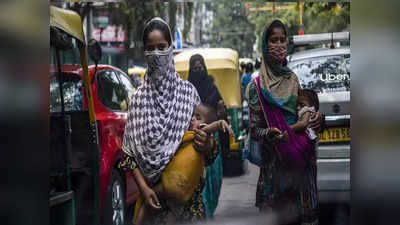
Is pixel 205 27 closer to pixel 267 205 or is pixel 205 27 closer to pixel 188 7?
pixel 188 7

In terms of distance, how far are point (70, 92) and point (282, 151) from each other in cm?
184

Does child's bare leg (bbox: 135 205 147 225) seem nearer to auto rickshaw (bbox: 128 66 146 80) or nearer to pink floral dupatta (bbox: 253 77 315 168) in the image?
auto rickshaw (bbox: 128 66 146 80)

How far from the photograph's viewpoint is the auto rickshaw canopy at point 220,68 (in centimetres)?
428

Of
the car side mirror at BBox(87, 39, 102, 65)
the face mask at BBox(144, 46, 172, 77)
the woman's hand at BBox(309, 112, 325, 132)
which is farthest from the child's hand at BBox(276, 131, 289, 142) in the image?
the car side mirror at BBox(87, 39, 102, 65)

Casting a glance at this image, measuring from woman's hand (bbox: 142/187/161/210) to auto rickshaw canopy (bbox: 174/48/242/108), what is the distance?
0.89 m

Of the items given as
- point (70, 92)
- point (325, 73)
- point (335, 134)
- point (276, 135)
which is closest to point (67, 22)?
point (70, 92)

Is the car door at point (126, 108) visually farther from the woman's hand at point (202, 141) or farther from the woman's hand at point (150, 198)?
the woman's hand at point (202, 141)

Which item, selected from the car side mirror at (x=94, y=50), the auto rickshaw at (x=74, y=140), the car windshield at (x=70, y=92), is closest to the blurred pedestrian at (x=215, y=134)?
the car side mirror at (x=94, y=50)

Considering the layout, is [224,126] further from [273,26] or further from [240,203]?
[273,26]

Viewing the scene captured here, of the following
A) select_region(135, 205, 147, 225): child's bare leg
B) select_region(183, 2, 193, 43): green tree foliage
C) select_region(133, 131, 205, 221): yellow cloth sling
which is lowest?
select_region(135, 205, 147, 225): child's bare leg

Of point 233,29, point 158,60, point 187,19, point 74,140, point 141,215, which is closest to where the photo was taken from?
point 158,60

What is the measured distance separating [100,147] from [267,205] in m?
1.47

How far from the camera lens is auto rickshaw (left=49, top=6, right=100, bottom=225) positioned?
4.45 metres

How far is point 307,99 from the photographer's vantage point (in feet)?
14.4
